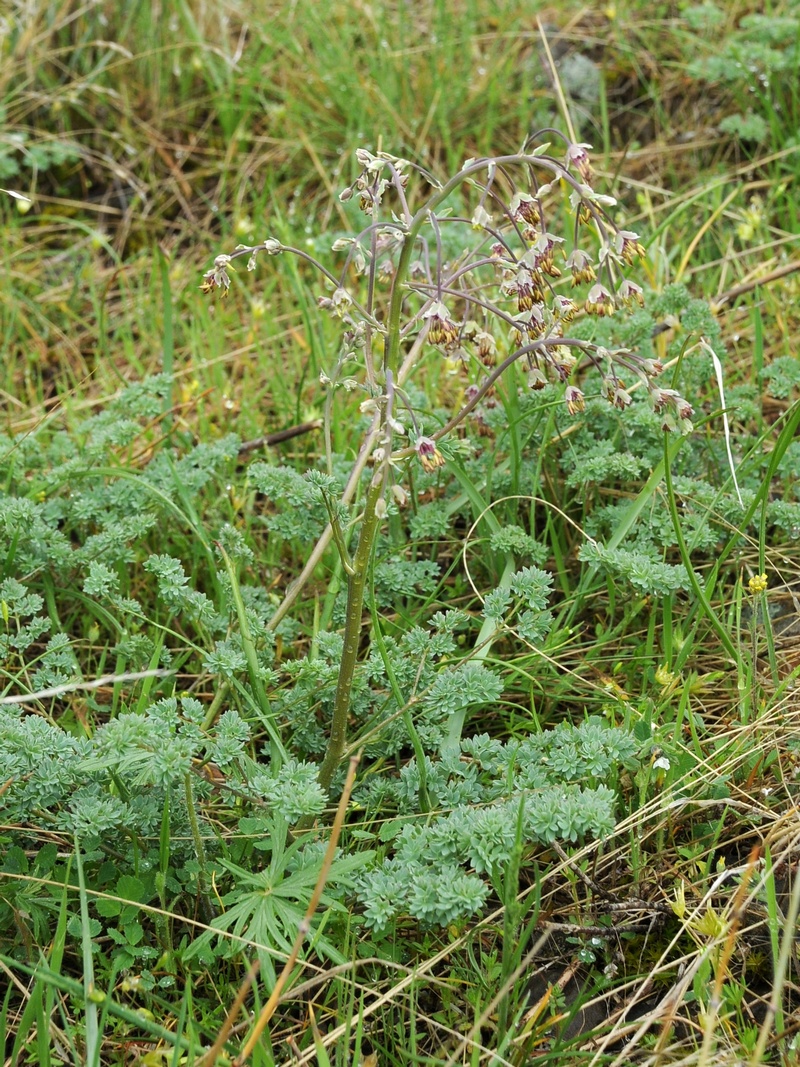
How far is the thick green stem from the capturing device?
70.8 inches

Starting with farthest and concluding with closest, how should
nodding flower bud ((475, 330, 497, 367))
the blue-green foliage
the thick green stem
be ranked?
nodding flower bud ((475, 330, 497, 367)) → the thick green stem → the blue-green foliage

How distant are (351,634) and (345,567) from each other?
0.14m

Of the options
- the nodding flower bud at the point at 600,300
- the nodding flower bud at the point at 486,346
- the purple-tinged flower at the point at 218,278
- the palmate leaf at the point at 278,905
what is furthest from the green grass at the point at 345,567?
the nodding flower bud at the point at 600,300

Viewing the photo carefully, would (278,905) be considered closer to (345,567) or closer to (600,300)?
(345,567)

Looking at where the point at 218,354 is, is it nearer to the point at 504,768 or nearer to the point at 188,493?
the point at 188,493

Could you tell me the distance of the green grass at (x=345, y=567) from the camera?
1.72m

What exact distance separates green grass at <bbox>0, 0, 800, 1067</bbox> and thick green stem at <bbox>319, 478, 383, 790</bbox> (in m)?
0.09

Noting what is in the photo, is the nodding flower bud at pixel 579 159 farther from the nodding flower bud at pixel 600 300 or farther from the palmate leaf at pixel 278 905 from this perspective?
the palmate leaf at pixel 278 905

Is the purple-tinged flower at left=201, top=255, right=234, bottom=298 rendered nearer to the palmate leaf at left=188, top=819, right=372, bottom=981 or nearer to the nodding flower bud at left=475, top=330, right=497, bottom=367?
the nodding flower bud at left=475, top=330, right=497, bottom=367

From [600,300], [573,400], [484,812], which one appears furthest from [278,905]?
[600,300]

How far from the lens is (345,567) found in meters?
1.79

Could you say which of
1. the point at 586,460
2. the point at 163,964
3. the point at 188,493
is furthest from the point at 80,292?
the point at 163,964

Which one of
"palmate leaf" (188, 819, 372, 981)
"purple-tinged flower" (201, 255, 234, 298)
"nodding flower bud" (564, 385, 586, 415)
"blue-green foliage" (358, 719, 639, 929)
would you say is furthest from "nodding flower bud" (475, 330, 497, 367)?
"palmate leaf" (188, 819, 372, 981)

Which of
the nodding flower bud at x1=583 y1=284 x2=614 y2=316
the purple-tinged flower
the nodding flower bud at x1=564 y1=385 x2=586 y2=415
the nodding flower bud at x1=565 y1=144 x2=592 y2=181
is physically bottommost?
the nodding flower bud at x1=564 y1=385 x2=586 y2=415
